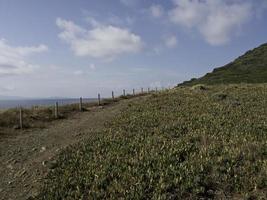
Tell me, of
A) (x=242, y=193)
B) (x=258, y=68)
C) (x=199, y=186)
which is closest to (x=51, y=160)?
(x=199, y=186)

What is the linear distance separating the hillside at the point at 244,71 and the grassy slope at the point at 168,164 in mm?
98846

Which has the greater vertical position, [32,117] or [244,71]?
[244,71]

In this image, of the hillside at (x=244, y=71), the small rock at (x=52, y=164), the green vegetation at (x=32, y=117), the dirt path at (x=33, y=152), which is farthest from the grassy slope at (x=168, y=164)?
the hillside at (x=244, y=71)

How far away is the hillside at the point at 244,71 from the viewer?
12419 centimetres

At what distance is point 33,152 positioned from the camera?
1944 centimetres

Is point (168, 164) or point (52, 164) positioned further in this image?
point (52, 164)

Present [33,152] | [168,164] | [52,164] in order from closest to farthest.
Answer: [168,164] < [52,164] < [33,152]

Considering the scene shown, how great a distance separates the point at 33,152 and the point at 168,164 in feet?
24.3

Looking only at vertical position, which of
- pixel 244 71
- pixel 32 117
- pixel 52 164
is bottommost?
pixel 52 164

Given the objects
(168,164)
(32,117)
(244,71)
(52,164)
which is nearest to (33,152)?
(52,164)

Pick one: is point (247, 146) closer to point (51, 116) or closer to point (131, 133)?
point (131, 133)

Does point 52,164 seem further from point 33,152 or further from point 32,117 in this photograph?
point 32,117

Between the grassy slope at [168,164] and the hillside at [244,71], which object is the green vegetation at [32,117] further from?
the hillside at [244,71]

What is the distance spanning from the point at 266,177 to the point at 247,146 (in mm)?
3267
